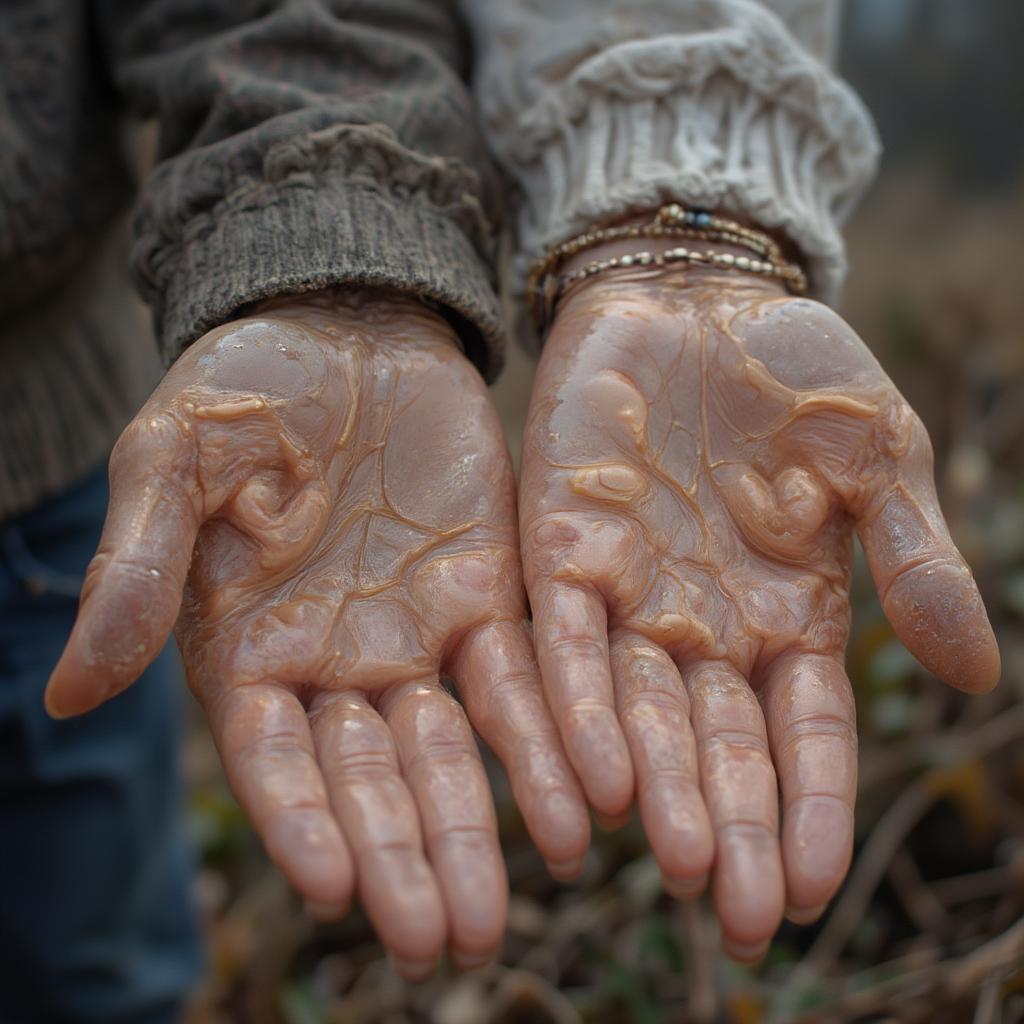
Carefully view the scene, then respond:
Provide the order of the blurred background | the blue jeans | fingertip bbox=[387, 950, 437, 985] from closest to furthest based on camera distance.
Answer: fingertip bbox=[387, 950, 437, 985] → the blue jeans → the blurred background

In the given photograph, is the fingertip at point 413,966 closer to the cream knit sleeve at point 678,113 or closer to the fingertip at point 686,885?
the fingertip at point 686,885

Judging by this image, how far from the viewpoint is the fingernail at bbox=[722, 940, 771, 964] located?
72 centimetres

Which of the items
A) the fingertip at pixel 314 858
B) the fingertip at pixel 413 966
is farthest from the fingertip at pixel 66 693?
the fingertip at pixel 413 966

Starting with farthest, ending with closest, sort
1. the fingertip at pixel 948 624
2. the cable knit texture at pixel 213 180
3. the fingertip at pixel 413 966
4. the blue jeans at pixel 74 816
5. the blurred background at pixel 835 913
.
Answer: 1. the blurred background at pixel 835 913
2. the blue jeans at pixel 74 816
3. the cable knit texture at pixel 213 180
4. the fingertip at pixel 948 624
5. the fingertip at pixel 413 966

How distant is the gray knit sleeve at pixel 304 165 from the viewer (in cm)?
91

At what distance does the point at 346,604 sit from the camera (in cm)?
87

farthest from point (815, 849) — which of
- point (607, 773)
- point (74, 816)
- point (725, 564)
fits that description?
point (74, 816)

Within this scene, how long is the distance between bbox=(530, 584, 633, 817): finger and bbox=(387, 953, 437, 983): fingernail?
151 millimetres

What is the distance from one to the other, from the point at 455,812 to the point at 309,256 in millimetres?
458

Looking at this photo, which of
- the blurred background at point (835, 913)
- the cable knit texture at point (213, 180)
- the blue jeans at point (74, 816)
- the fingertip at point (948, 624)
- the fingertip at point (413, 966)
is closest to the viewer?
the fingertip at point (413, 966)

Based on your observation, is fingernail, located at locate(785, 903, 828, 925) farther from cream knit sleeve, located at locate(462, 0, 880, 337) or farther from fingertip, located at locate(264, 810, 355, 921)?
cream knit sleeve, located at locate(462, 0, 880, 337)

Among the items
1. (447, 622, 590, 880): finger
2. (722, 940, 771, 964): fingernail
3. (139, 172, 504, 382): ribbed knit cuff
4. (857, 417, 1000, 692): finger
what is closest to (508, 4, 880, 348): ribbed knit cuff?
(139, 172, 504, 382): ribbed knit cuff

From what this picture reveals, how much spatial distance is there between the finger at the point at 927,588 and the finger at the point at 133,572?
1.72 ft

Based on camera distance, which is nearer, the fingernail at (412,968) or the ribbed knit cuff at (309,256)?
the fingernail at (412,968)
